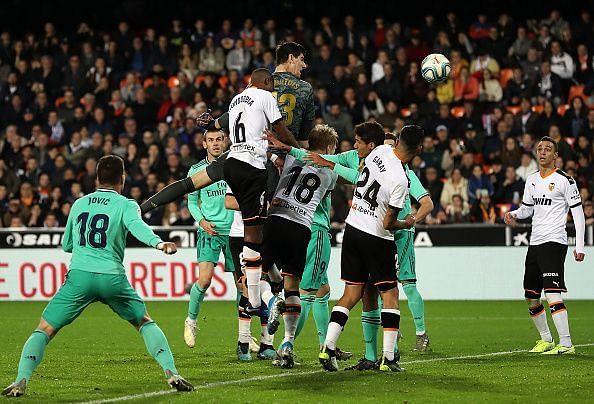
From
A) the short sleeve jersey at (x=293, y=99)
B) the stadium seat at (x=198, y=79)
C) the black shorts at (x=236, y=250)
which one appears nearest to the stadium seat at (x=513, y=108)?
the stadium seat at (x=198, y=79)

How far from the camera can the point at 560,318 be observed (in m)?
11.6

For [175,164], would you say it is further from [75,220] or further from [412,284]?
[75,220]

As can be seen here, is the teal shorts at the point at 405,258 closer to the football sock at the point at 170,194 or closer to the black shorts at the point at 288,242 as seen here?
the black shorts at the point at 288,242

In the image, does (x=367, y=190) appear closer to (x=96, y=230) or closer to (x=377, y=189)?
(x=377, y=189)

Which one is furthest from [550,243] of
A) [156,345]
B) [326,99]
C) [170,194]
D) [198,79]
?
[198,79]

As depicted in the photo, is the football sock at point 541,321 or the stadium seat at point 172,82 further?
the stadium seat at point 172,82

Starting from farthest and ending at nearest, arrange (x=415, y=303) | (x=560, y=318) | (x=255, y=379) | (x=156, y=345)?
1. (x=415, y=303)
2. (x=560, y=318)
3. (x=255, y=379)
4. (x=156, y=345)

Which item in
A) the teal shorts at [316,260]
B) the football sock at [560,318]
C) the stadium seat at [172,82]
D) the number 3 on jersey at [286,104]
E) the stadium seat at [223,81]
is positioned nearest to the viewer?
the teal shorts at [316,260]

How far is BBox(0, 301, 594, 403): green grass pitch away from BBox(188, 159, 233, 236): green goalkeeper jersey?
141 centimetres

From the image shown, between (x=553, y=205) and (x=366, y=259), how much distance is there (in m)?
3.07

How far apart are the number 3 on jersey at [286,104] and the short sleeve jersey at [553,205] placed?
2972 mm

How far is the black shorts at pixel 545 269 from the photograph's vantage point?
38.2ft

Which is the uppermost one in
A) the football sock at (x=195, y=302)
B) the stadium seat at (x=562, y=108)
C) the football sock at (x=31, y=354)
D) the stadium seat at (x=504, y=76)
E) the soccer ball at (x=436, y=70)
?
the stadium seat at (x=504, y=76)

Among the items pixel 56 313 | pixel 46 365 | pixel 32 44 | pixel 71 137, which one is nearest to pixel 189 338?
pixel 46 365
